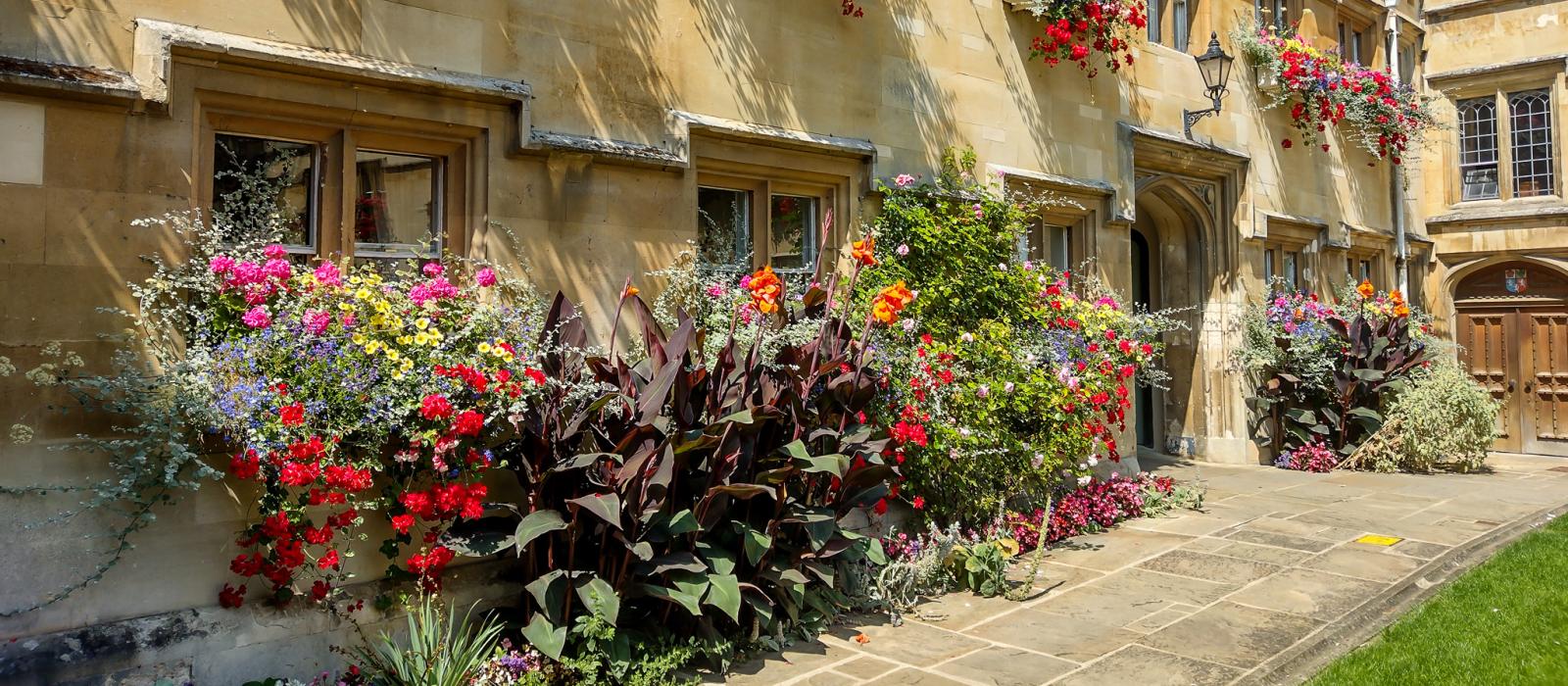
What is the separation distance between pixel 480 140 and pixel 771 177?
6.63 ft

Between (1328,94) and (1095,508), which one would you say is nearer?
(1095,508)

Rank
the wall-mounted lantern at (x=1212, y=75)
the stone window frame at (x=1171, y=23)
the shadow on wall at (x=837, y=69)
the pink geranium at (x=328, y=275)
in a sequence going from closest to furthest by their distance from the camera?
the pink geranium at (x=328, y=275) → the shadow on wall at (x=837, y=69) → the wall-mounted lantern at (x=1212, y=75) → the stone window frame at (x=1171, y=23)

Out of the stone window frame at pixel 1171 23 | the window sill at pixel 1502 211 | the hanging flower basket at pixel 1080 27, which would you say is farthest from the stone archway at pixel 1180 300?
the window sill at pixel 1502 211

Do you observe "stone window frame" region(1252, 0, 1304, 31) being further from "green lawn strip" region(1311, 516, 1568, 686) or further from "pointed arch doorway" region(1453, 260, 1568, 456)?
"green lawn strip" region(1311, 516, 1568, 686)

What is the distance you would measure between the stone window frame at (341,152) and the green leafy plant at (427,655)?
1733mm

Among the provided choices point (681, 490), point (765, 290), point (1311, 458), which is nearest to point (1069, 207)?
point (1311, 458)

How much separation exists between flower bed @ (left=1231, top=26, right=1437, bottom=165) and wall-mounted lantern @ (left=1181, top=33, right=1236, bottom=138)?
1393 millimetres

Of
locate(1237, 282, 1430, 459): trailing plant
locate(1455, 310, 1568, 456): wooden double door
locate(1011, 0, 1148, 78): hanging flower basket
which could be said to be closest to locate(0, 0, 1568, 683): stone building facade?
locate(1011, 0, 1148, 78): hanging flower basket

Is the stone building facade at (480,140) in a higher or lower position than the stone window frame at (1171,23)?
lower

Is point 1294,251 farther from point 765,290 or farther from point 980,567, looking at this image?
point 765,290

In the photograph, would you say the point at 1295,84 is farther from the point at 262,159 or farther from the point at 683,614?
the point at 262,159

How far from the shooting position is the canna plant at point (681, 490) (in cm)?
431

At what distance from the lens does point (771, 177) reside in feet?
21.6

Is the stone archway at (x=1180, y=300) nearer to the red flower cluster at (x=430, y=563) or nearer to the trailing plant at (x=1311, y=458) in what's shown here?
the trailing plant at (x=1311, y=458)
